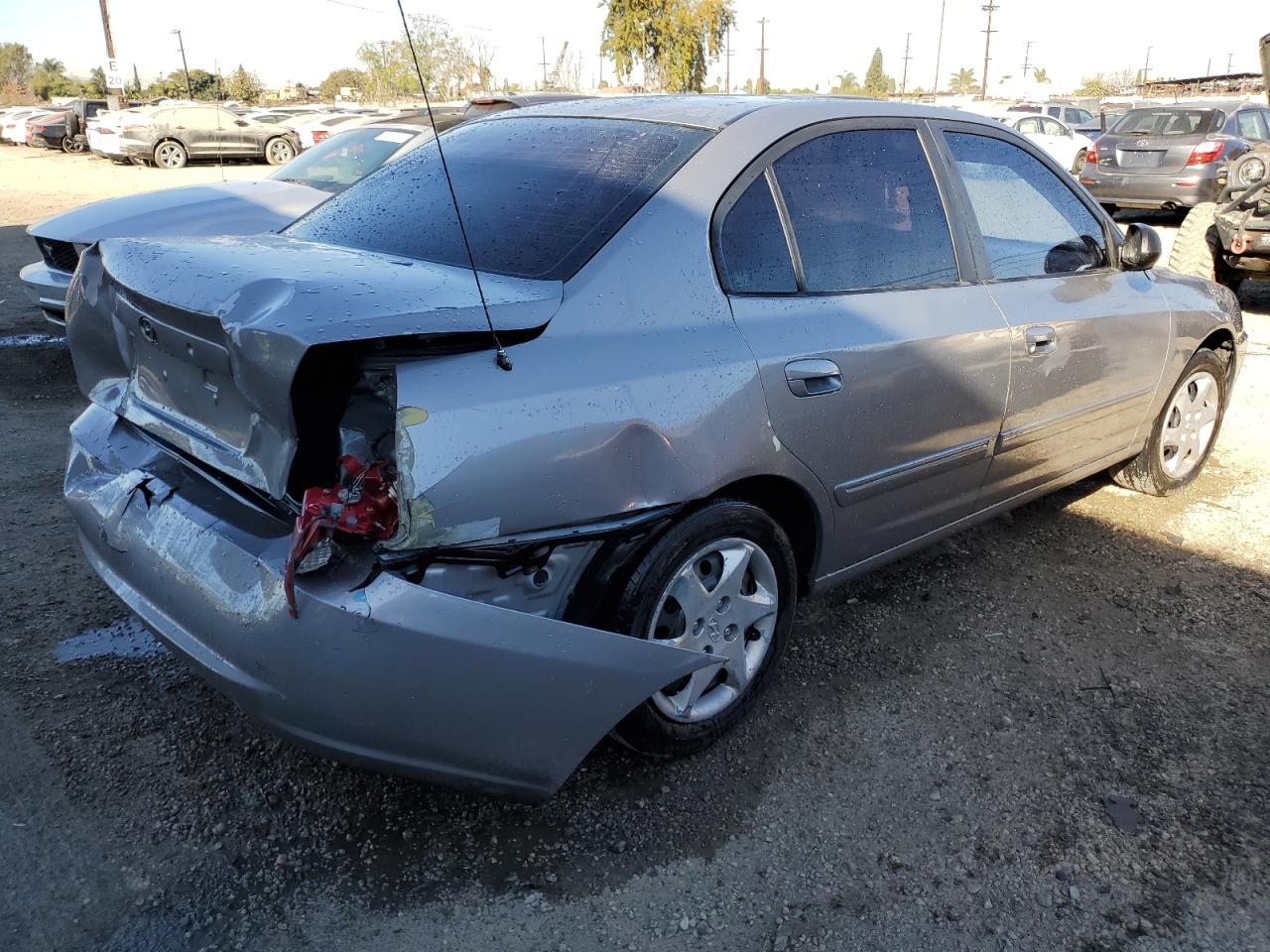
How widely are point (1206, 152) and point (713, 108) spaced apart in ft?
41.4

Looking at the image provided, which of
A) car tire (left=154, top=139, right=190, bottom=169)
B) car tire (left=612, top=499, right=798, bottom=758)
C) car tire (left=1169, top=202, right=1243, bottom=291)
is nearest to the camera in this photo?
car tire (left=612, top=499, right=798, bottom=758)

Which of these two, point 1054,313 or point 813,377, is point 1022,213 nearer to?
point 1054,313

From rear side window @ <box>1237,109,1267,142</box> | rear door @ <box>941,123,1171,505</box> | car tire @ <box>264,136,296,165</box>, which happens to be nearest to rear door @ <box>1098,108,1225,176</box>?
rear side window @ <box>1237,109,1267,142</box>

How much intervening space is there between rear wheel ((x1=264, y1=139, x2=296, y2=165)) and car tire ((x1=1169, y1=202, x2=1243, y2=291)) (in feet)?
66.4

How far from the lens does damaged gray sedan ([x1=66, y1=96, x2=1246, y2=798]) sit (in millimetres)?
1957

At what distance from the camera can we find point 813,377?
8.40 ft

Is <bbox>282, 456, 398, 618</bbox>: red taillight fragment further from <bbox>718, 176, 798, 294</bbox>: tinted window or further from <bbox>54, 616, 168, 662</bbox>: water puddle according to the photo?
<bbox>54, 616, 168, 662</bbox>: water puddle

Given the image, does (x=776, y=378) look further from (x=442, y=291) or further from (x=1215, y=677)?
(x=1215, y=677)

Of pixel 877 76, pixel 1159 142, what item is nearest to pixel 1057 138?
pixel 1159 142

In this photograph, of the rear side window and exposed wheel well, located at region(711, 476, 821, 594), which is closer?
exposed wheel well, located at region(711, 476, 821, 594)

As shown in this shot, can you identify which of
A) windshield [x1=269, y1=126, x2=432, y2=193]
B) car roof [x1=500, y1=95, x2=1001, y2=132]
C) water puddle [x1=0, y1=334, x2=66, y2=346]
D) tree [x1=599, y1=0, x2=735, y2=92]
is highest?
tree [x1=599, y1=0, x2=735, y2=92]

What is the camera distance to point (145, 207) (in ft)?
19.2

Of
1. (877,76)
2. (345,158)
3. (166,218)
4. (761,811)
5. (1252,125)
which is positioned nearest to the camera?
(761,811)

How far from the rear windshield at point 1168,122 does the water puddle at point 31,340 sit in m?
13.3
